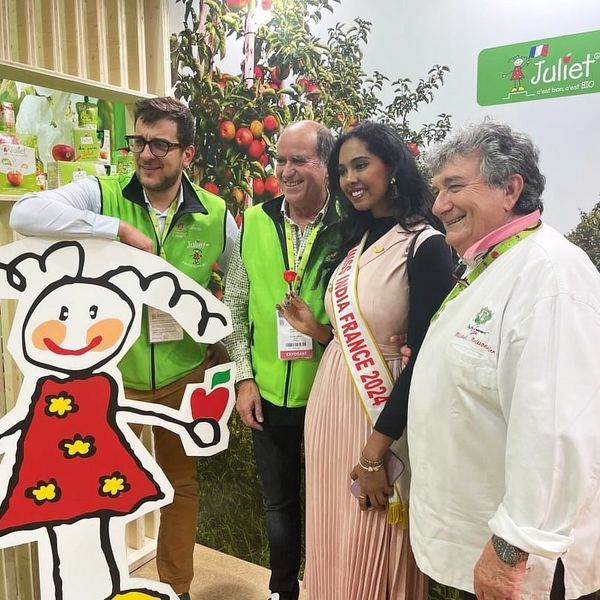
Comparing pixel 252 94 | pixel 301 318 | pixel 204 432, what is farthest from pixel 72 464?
pixel 252 94

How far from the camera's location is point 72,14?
7.04 ft

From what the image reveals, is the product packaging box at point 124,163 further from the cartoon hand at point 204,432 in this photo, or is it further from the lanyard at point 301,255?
A: the cartoon hand at point 204,432

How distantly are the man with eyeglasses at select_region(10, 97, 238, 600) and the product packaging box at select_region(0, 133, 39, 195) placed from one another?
29 cm

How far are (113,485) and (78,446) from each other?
152 millimetres

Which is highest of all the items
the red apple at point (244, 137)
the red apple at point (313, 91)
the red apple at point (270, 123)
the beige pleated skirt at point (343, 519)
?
the red apple at point (313, 91)

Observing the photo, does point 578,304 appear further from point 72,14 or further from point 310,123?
point 72,14

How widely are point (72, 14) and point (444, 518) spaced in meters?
2.07

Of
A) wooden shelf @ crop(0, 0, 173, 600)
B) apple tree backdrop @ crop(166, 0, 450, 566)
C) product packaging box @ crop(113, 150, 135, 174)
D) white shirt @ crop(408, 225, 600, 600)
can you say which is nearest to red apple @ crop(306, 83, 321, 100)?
apple tree backdrop @ crop(166, 0, 450, 566)

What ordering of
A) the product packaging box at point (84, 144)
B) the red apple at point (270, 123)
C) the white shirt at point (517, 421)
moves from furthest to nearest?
the red apple at point (270, 123) < the product packaging box at point (84, 144) < the white shirt at point (517, 421)

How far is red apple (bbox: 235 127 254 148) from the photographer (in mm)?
2469

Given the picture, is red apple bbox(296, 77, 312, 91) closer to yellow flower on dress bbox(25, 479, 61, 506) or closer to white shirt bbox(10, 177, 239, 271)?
white shirt bbox(10, 177, 239, 271)

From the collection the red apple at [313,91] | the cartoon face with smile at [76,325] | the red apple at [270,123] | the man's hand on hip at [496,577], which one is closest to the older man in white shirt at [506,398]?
the man's hand on hip at [496,577]

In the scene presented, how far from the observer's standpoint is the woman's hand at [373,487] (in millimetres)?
1520

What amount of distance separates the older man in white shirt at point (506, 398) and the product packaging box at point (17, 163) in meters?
1.35
